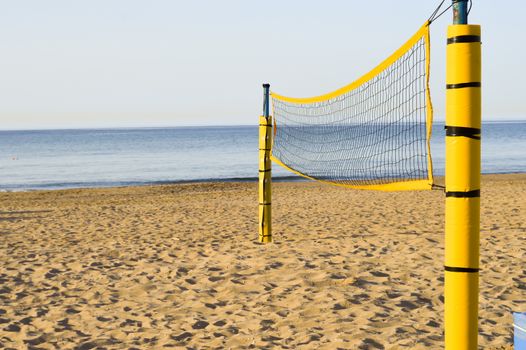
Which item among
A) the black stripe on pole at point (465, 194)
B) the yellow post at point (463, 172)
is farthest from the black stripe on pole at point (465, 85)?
the black stripe on pole at point (465, 194)

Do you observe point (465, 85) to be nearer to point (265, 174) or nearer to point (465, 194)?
point (465, 194)

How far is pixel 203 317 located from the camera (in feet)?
16.6

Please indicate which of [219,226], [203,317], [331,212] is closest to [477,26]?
[203,317]

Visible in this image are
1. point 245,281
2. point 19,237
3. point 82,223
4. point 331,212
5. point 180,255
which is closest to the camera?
point 245,281

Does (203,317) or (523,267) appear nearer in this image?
(203,317)

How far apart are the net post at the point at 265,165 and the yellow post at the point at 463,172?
5.50 m

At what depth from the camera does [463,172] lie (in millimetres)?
2770

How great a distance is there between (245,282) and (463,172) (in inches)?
143

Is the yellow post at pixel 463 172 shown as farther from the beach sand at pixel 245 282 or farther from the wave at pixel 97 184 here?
the wave at pixel 97 184

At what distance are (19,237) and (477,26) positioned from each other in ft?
27.9

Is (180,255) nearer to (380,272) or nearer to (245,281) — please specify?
(245,281)

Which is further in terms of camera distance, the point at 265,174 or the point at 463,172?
the point at 265,174

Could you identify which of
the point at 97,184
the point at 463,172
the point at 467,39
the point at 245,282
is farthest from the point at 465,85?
the point at 97,184

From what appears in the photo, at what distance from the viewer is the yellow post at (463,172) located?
2762mm
